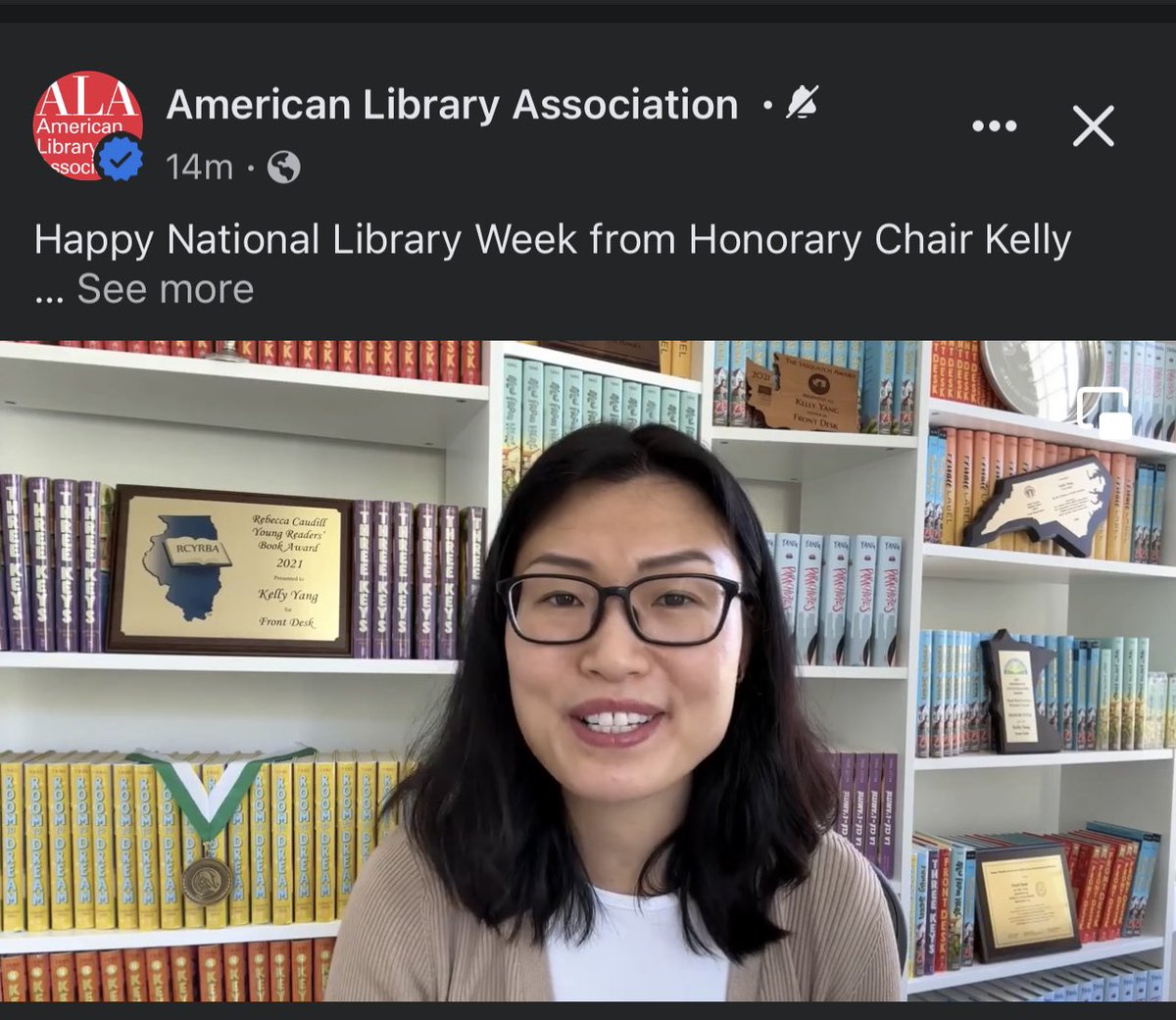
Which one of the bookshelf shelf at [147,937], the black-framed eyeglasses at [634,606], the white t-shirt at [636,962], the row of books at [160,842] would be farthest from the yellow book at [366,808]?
the black-framed eyeglasses at [634,606]

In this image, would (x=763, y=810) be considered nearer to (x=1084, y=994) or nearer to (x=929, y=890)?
(x=929, y=890)

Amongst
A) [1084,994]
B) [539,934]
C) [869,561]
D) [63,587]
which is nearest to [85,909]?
[63,587]

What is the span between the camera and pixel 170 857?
1.15 m

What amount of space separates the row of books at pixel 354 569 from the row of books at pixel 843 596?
1.92ft

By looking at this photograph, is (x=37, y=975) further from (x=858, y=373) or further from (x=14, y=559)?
(x=858, y=373)

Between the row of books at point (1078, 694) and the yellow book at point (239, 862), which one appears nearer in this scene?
the yellow book at point (239, 862)

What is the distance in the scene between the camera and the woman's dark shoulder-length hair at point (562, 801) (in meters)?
0.79

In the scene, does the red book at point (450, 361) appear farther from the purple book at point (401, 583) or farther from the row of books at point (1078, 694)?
the row of books at point (1078, 694)

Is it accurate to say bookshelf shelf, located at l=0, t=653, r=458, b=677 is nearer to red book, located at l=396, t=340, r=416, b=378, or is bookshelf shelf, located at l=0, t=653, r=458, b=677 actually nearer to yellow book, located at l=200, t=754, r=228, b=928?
yellow book, located at l=200, t=754, r=228, b=928

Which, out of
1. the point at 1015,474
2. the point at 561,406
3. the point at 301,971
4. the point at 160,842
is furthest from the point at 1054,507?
the point at 160,842

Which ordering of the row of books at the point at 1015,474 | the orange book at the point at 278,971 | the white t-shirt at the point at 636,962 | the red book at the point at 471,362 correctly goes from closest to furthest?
the white t-shirt at the point at 636,962 → the orange book at the point at 278,971 → the red book at the point at 471,362 → the row of books at the point at 1015,474

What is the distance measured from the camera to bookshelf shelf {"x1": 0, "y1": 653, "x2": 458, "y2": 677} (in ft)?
3.60
